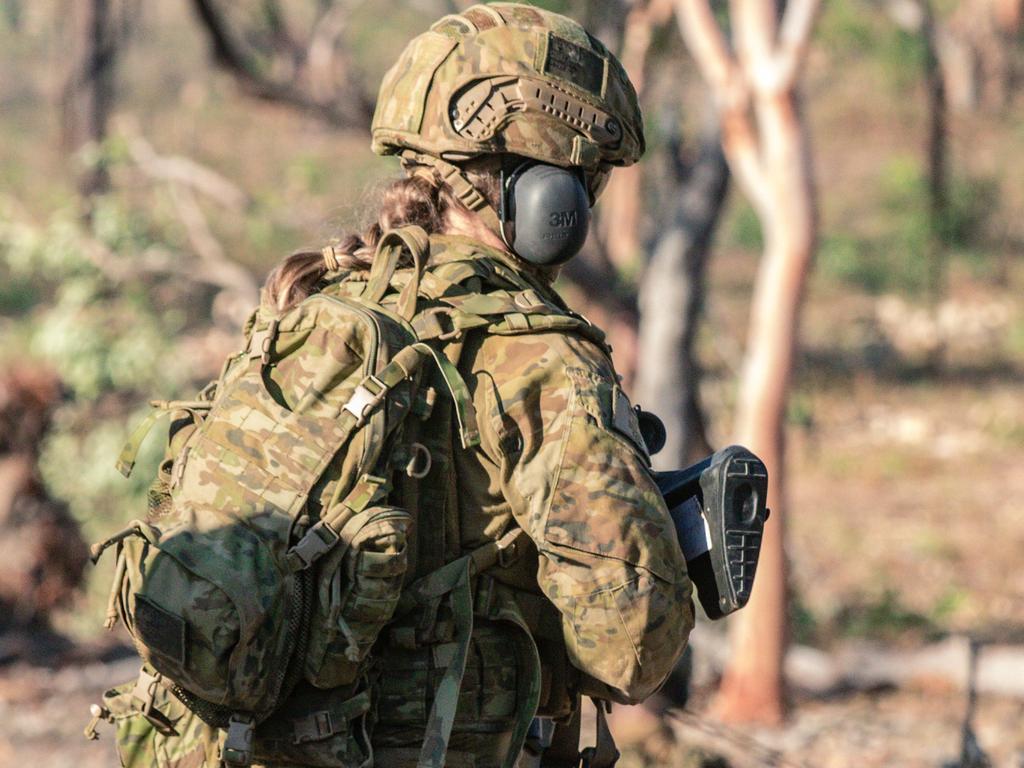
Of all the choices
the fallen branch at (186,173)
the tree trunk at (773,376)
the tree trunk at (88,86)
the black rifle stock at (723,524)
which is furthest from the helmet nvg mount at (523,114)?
the tree trunk at (88,86)

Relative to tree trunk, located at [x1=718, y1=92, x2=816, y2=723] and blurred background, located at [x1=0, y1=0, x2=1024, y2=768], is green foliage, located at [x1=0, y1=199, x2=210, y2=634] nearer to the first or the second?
blurred background, located at [x1=0, y1=0, x2=1024, y2=768]

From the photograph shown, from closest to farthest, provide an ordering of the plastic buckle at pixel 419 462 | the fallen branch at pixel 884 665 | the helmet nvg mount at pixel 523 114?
the plastic buckle at pixel 419 462 → the helmet nvg mount at pixel 523 114 → the fallen branch at pixel 884 665

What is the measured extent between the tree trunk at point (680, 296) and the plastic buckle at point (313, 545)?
17.6 ft

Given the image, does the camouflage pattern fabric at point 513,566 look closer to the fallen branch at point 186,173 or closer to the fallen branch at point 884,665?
the fallen branch at point 884,665

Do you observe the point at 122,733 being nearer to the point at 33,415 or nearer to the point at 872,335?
the point at 33,415

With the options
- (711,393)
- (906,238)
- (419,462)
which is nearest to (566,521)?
(419,462)

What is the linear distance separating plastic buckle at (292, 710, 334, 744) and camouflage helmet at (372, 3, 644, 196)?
94cm

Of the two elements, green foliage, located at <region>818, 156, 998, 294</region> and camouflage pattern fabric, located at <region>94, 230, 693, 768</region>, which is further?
green foliage, located at <region>818, 156, 998, 294</region>

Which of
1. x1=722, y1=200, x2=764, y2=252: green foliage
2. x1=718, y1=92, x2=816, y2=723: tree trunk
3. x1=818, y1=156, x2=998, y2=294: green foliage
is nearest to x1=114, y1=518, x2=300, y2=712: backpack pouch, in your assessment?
x1=718, y1=92, x2=816, y2=723: tree trunk

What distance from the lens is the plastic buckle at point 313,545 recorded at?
85.7 inches

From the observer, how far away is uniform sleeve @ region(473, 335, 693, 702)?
2186 mm

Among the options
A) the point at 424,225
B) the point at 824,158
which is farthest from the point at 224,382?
the point at 824,158

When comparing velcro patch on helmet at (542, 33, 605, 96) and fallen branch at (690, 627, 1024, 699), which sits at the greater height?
velcro patch on helmet at (542, 33, 605, 96)

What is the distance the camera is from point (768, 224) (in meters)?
6.75
